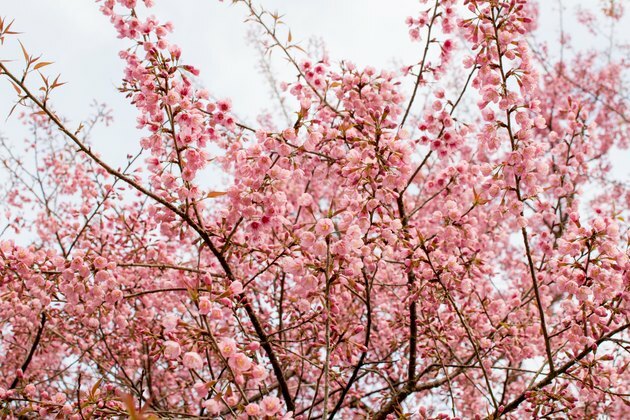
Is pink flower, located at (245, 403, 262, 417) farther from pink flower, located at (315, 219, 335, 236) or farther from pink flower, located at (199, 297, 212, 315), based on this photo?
pink flower, located at (315, 219, 335, 236)

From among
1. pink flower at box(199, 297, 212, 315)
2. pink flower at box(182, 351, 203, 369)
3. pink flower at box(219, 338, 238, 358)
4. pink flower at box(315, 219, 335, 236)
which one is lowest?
pink flower at box(182, 351, 203, 369)

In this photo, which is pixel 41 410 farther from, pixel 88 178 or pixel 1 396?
pixel 88 178

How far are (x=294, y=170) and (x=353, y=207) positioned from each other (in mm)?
395

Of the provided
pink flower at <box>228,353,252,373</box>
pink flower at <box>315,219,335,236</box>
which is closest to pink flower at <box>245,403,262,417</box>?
pink flower at <box>228,353,252,373</box>

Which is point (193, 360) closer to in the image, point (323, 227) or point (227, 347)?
point (227, 347)

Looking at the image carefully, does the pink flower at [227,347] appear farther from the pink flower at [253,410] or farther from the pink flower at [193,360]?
the pink flower at [253,410]

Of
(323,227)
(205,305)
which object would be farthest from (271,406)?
(323,227)

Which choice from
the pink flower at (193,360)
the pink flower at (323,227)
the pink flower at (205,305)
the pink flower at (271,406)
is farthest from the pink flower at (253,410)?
the pink flower at (323,227)

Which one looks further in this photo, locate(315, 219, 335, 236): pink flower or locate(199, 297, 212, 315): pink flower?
locate(315, 219, 335, 236): pink flower

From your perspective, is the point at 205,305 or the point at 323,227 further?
the point at 323,227

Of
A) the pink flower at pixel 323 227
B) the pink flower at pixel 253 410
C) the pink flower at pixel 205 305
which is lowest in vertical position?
the pink flower at pixel 253 410

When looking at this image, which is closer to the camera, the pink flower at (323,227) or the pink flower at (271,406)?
the pink flower at (271,406)

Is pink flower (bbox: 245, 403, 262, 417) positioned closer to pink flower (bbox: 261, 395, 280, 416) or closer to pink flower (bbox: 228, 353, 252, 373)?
pink flower (bbox: 261, 395, 280, 416)

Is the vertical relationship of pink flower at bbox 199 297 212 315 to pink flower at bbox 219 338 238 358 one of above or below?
above
